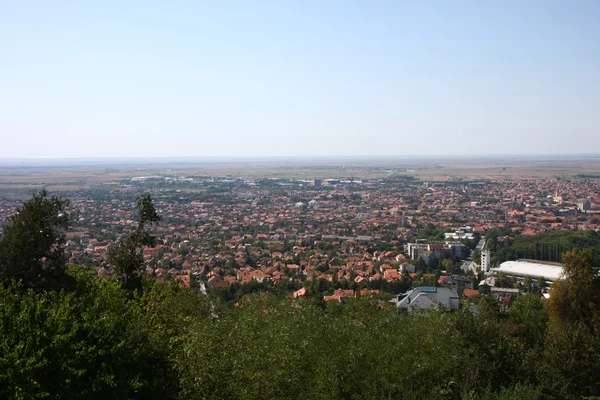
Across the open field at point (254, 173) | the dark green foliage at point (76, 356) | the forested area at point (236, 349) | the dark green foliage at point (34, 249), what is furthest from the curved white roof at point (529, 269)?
the open field at point (254, 173)

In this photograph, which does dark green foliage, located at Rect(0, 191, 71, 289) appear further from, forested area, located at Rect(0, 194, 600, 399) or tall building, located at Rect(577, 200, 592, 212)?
tall building, located at Rect(577, 200, 592, 212)

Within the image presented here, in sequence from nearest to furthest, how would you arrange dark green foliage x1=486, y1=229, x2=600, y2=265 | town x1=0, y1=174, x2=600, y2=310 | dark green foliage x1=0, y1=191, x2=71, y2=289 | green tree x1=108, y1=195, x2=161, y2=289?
dark green foliage x1=0, y1=191, x2=71, y2=289 → green tree x1=108, y1=195, x2=161, y2=289 → town x1=0, y1=174, x2=600, y2=310 → dark green foliage x1=486, y1=229, x2=600, y2=265

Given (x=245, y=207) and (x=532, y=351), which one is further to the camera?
(x=245, y=207)

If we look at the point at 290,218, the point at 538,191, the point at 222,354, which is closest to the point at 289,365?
the point at 222,354

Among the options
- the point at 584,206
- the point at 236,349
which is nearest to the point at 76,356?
the point at 236,349

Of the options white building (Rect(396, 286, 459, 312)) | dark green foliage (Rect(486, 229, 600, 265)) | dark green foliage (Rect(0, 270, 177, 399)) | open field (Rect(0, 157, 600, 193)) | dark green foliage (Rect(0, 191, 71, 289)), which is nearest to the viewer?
dark green foliage (Rect(0, 270, 177, 399))

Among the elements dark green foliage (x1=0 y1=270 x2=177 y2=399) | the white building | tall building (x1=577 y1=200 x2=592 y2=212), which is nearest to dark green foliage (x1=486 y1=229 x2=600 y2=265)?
the white building

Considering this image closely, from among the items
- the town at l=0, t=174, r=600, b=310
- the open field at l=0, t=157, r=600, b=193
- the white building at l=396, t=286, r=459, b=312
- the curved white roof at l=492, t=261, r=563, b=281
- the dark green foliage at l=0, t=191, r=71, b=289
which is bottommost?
the curved white roof at l=492, t=261, r=563, b=281

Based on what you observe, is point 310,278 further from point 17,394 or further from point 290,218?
point 290,218
